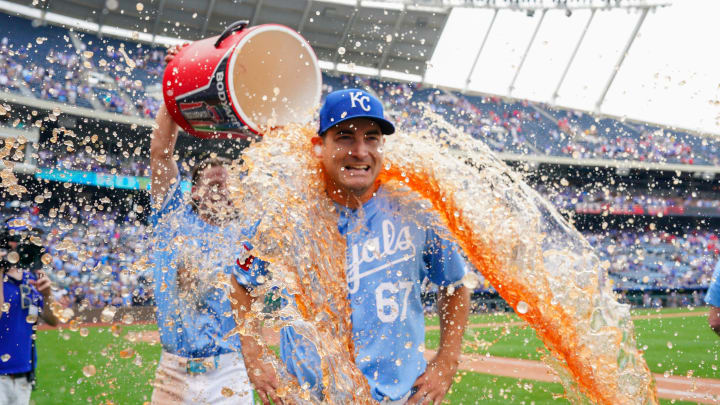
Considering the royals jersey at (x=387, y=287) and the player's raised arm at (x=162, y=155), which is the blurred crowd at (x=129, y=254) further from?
the royals jersey at (x=387, y=287)

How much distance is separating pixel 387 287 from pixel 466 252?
1.44 feet

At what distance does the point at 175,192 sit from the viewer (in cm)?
328

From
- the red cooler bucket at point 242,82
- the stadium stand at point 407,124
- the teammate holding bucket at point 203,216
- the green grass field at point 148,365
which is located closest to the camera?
the red cooler bucket at point 242,82

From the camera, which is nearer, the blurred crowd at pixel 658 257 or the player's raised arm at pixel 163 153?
the player's raised arm at pixel 163 153

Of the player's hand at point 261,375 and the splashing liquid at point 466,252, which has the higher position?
the splashing liquid at point 466,252

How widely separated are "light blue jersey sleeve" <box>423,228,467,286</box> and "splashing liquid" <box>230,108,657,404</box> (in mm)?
A: 111

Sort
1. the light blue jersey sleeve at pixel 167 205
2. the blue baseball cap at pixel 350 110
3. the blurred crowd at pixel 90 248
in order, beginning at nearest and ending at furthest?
the blue baseball cap at pixel 350 110, the light blue jersey sleeve at pixel 167 205, the blurred crowd at pixel 90 248

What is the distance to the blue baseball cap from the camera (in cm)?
220

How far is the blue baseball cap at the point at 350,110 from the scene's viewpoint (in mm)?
2195

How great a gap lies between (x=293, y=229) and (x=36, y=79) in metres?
20.1

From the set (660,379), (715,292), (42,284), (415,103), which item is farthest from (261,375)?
(415,103)

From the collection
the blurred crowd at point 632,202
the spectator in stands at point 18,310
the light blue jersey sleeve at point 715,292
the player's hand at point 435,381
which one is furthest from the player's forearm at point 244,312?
the blurred crowd at point 632,202

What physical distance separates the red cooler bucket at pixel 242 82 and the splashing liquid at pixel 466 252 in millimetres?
303

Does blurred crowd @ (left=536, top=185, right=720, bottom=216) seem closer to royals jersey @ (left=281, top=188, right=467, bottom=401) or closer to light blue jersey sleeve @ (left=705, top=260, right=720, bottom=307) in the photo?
light blue jersey sleeve @ (left=705, top=260, right=720, bottom=307)
